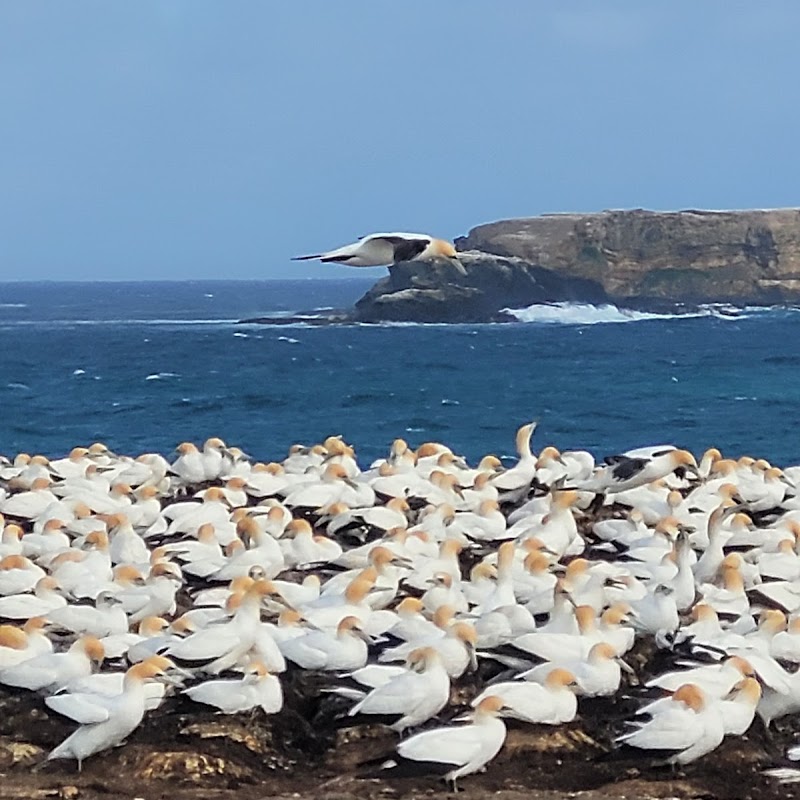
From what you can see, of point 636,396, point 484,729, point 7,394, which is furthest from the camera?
point 7,394

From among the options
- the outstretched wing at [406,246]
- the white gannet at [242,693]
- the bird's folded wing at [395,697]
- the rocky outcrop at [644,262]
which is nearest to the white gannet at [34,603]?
the white gannet at [242,693]

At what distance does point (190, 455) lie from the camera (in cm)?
1354

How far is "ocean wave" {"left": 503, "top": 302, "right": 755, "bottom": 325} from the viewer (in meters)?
96.8

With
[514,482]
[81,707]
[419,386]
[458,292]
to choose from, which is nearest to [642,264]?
[458,292]

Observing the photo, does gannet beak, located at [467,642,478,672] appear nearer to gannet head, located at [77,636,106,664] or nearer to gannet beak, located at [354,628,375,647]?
gannet beak, located at [354,628,375,647]

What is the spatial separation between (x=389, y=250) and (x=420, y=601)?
3226mm

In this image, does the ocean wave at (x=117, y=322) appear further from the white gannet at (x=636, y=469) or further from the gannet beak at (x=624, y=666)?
the gannet beak at (x=624, y=666)

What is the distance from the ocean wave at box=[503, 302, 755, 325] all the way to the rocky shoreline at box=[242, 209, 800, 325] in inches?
28.3

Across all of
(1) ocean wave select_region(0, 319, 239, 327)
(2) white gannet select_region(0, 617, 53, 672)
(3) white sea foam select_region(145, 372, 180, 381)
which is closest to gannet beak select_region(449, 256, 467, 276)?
(2) white gannet select_region(0, 617, 53, 672)

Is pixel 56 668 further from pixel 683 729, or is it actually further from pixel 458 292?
pixel 458 292

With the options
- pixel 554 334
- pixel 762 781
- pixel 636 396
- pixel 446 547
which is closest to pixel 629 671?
pixel 762 781

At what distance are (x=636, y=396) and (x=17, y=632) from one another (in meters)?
48.0

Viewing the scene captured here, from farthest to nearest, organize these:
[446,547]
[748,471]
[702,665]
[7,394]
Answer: [7,394], [748,471], [446,547], [702,665]

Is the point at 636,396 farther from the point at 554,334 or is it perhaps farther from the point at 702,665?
the point at 702,665
